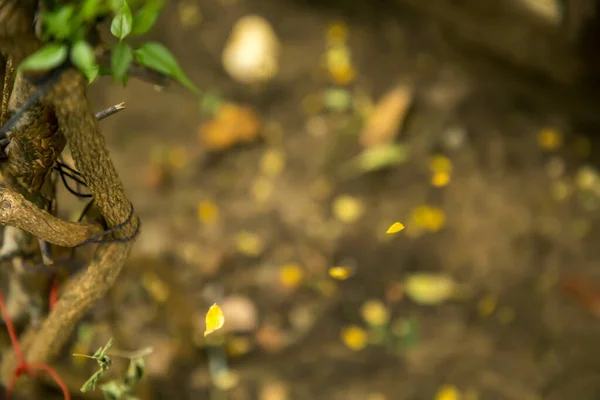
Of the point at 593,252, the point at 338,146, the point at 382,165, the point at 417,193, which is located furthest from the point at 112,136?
the point at 593,252

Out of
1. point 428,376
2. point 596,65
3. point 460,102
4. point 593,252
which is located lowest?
point 428,376

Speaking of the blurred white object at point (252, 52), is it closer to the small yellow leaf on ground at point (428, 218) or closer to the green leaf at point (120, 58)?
the small yellow leaf on ground at point (428, 218)

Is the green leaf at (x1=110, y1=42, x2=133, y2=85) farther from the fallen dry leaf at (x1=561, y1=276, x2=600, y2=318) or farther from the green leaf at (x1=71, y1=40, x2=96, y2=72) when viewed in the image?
the fallen dry leaf at (x1=561, y1=276, x2=600, y2=318)

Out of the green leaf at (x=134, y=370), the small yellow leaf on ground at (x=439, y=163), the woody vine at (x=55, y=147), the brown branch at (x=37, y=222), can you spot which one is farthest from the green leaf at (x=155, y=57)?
the small yellow leaf on ground at (x=439, y=163)

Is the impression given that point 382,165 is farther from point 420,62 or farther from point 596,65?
→ point 596,65

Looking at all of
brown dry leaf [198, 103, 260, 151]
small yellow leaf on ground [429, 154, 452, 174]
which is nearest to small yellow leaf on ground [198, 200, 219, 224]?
brown dry leaf [198, 103, 260, 151]

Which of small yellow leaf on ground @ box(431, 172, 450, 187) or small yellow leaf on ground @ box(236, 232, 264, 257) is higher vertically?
small yellow leaf on ground @ box(431, 172, 450, 187)
